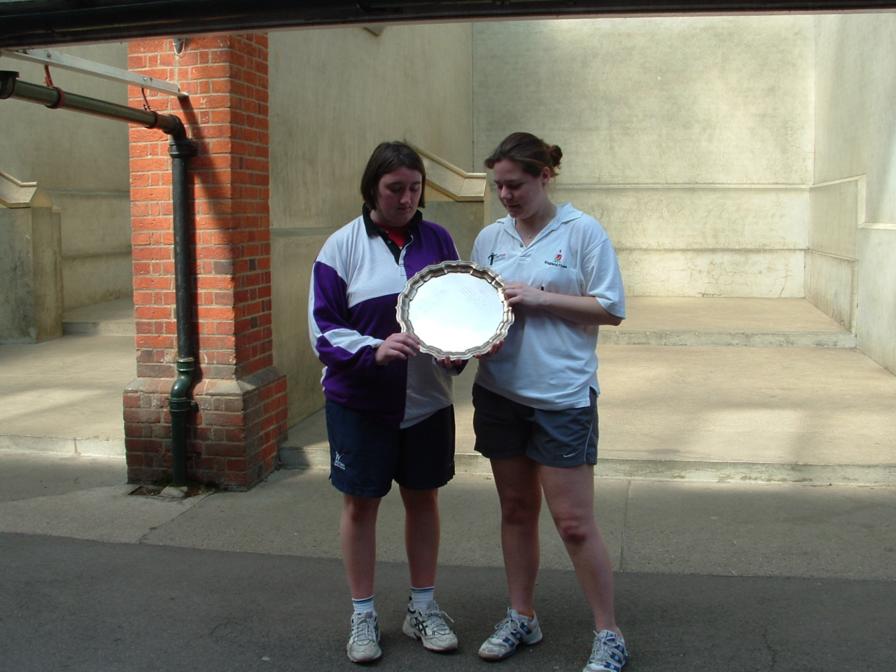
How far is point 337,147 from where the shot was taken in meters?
8.23

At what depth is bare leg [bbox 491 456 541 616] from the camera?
380 centimetres

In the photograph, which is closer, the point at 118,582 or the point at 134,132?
the point at 118,582

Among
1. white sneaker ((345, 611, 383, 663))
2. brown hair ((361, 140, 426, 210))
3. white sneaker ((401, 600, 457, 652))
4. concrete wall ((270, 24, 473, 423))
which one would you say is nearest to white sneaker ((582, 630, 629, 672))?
white sneaker ((401, 600, 457, 652))

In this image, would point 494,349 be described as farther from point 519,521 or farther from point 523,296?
point 519,521

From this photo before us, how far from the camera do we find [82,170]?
45.3 feet

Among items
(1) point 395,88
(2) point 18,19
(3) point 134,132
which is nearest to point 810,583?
(2) point 18,19

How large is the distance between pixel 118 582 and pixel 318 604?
997mm

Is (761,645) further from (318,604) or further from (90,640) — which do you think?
(90,640)

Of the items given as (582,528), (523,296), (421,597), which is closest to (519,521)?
(582,528)

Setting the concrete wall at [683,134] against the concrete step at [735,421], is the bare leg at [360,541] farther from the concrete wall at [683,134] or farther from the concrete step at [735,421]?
the concrete wall at [683,134]

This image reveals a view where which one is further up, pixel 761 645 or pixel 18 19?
pixel 18 19

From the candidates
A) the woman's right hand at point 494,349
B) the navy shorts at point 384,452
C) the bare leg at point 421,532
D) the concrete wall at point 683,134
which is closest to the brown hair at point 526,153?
the woman's right hand at point 494,349

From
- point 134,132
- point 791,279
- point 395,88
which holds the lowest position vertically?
point 791,279

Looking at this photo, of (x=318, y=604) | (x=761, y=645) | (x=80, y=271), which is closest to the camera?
(x=761, y=645)
